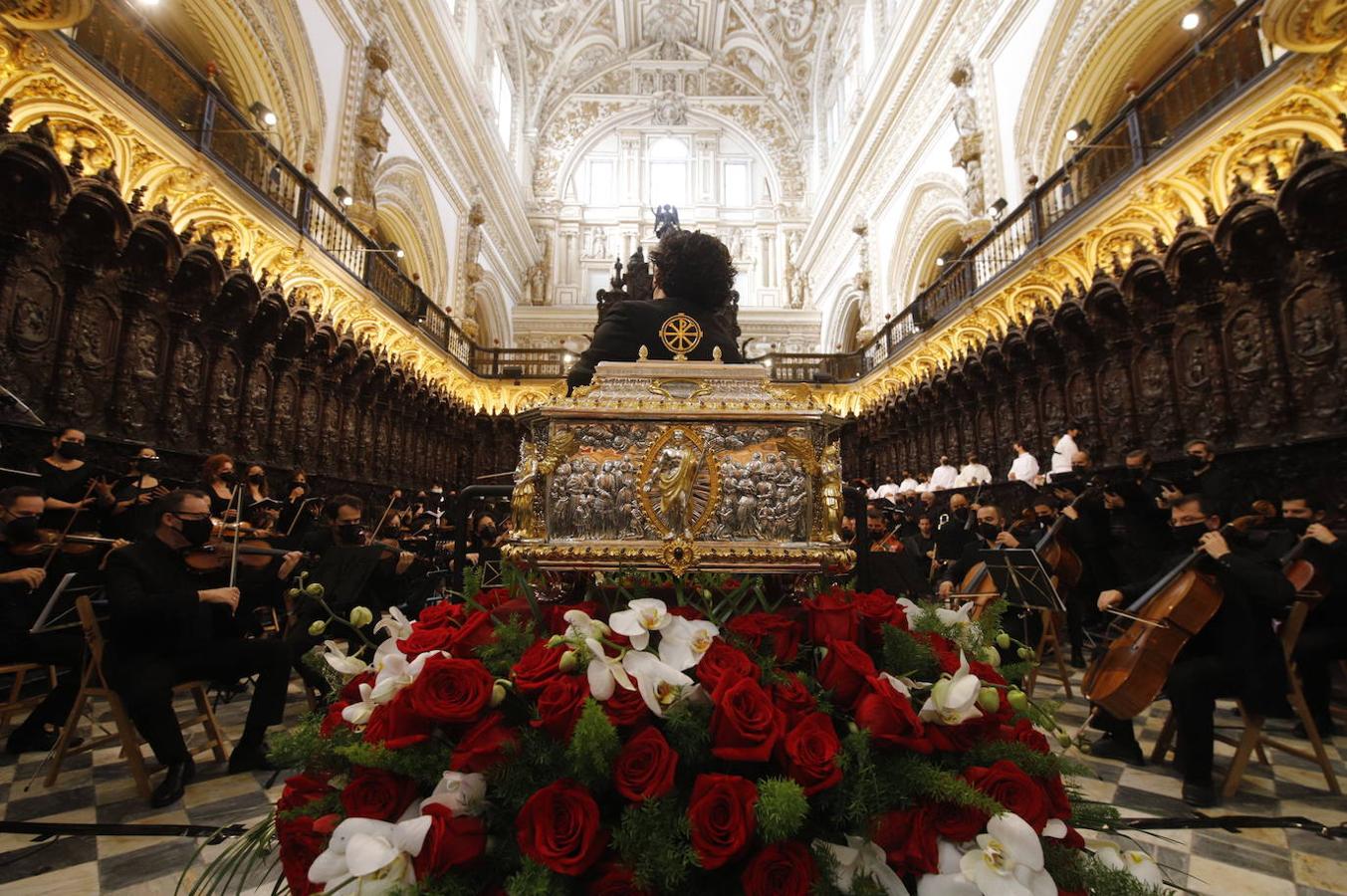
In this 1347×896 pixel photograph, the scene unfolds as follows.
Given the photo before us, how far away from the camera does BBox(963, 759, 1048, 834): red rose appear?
2.93 feet

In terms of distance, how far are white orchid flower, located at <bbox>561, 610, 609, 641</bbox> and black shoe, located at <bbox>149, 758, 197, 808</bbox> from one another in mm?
2679

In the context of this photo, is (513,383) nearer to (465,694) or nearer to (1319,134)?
(1319,134)

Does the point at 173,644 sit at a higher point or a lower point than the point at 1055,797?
lower

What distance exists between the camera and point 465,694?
984 mm

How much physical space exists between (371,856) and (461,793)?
5.7 inches

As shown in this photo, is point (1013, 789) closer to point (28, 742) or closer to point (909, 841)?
point (909, 841)

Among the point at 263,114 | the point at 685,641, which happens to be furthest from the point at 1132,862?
the point at 263,114

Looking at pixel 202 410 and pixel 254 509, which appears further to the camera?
pixel 202 410

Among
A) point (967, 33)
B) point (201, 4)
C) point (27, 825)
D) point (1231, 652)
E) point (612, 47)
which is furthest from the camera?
point (612, 47)

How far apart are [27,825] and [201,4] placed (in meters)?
10.7

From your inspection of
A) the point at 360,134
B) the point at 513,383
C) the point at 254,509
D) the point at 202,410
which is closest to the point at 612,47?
the point at 513,383

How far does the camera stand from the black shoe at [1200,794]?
2.60m

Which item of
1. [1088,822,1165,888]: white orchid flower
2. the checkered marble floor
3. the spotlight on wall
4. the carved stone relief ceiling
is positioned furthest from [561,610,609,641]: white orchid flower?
the carved stone relief ceiling

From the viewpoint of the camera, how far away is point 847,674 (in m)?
1.07
